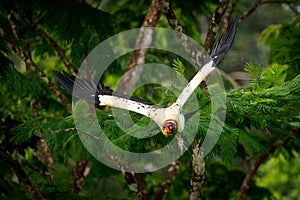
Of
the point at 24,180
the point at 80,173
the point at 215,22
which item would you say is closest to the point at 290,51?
the point at 215,22

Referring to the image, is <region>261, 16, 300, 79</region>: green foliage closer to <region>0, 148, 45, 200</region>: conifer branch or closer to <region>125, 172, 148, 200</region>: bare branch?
<region>125, 172, 148, 200</region>: bare branch

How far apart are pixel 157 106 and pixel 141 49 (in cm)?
133

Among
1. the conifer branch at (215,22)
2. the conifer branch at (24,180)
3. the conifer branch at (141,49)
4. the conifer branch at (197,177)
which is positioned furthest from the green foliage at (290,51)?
the conifer branch at (24,180)

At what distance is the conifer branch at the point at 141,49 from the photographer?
2.47 metres

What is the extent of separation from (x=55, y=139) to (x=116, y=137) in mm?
194

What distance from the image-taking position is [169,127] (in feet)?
3.70

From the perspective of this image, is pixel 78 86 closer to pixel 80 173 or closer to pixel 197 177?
pixel 197 177

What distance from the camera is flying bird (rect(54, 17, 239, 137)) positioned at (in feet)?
3.82

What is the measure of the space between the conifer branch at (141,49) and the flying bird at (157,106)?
103 cm

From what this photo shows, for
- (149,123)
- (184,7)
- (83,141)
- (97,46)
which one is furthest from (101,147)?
(184,7)

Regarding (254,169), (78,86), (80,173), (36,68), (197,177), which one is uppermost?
(78,86)

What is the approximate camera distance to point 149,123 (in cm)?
124

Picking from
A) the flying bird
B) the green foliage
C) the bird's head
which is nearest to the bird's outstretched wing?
the flying bird

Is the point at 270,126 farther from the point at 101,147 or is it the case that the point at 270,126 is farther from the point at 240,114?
the point at 101,147
